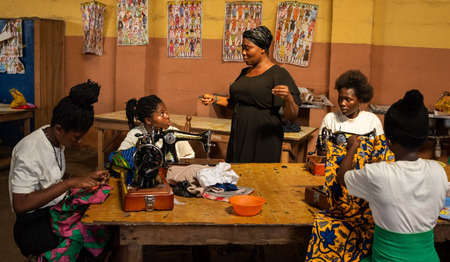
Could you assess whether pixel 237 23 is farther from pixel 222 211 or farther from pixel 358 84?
pixel 222 211

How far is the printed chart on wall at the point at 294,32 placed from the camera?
5.73 meters

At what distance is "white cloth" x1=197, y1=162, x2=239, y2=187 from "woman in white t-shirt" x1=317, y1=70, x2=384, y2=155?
3.58 feet

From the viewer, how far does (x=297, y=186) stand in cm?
268

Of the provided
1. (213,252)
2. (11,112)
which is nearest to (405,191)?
(213,252)

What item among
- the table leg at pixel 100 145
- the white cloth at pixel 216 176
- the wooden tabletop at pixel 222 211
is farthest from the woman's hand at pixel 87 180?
the table leg at pixel 100 145

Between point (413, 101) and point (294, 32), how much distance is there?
410 centimetres

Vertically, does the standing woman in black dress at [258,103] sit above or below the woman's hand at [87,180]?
above

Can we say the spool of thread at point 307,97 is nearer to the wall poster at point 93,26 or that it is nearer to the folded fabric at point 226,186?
the folded fabric at point 226,186

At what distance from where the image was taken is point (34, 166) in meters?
2.20

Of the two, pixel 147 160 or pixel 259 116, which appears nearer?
pixel 147 160

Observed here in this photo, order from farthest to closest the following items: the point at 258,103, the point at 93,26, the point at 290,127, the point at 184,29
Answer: the point at 93,26
the point at 184,29
the point at 290,127
the point at 258,103

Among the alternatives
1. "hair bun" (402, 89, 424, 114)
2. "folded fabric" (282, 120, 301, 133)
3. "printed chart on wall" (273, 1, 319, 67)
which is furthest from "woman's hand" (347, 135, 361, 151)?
"printed chart on wall" (273, 1, 319, 67)

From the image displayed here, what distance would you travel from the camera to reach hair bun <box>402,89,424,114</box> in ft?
6.11

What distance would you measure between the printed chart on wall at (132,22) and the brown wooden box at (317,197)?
465 cm
